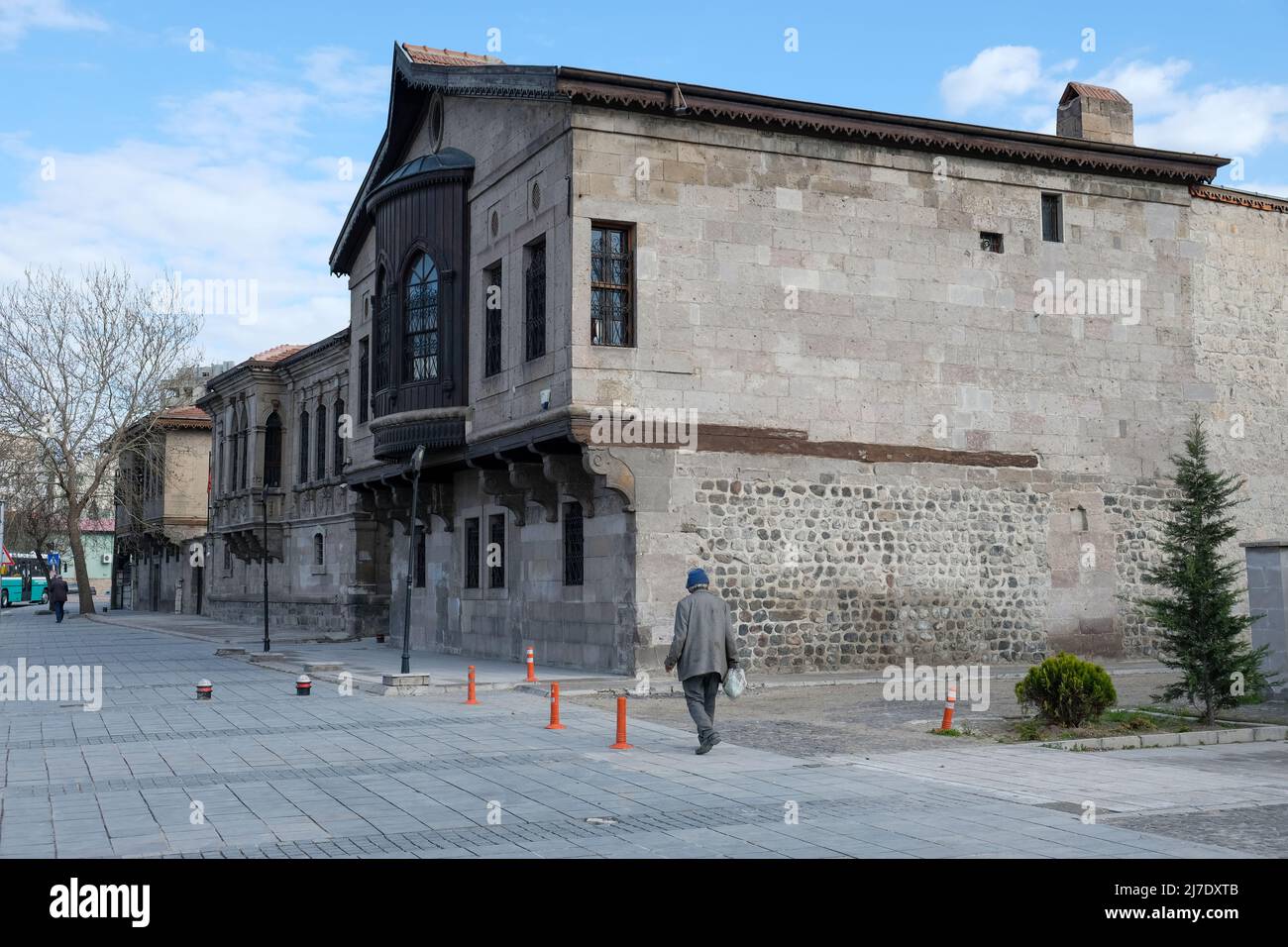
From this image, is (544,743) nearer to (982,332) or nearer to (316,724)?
(316,724)

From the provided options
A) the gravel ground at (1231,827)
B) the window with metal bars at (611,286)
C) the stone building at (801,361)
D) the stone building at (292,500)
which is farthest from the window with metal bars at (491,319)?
the gravel ground at (1231,827)

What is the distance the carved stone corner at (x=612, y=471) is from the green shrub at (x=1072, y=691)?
300 inches


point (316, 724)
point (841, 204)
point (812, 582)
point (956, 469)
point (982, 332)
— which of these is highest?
point (841, 204)

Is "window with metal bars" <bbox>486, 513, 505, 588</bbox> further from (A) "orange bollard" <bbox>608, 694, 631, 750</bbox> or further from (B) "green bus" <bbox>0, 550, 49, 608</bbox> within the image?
(B) "green bus" <bbox>0, 550, 49, 608</bbox>

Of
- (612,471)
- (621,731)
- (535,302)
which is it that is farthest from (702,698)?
(535,302)

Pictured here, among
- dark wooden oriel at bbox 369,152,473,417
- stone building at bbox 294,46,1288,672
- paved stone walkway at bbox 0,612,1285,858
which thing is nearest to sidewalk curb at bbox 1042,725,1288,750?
paved stone walkway at bbox 0,612,1285,858

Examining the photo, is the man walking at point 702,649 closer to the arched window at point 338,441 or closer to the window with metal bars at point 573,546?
the window with metal bars at point 573,546

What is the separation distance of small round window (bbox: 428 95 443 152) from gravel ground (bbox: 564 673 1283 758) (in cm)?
1341

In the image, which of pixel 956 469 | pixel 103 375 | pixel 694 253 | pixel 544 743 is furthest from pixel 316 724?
pixel 103 375

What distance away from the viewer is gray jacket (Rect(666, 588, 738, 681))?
40.9 feet

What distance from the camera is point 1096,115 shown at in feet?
82.1

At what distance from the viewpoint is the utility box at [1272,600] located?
1538 cm
